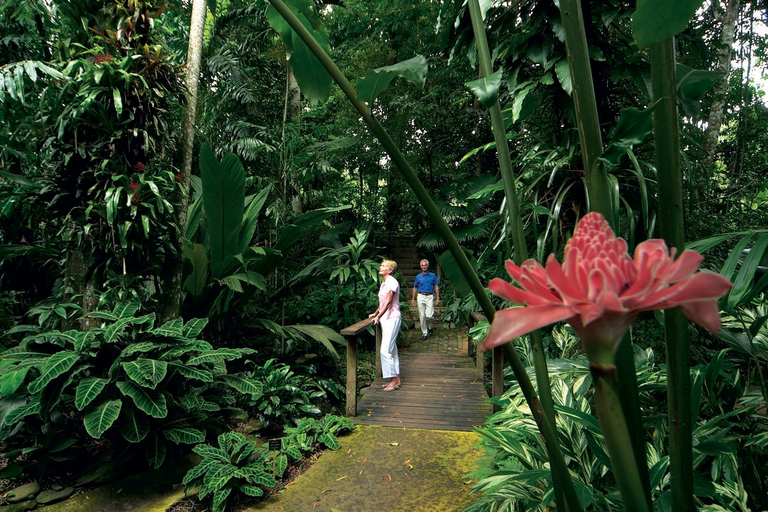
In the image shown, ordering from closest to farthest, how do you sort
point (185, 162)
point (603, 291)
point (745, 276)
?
point (603, 291) → point (745, 276) → point (185, 162)

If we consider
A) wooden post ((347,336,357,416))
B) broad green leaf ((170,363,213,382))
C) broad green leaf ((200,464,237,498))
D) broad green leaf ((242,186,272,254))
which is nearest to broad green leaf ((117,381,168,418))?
broad green leaf ((170,363,213,382))

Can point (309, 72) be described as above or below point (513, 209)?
above

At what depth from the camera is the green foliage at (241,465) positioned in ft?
9.62

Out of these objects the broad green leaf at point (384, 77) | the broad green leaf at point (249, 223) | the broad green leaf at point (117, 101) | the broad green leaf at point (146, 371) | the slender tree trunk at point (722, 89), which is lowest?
the broad green leaf at point (146, 371)

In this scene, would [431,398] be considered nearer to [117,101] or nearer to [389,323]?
[389,323]

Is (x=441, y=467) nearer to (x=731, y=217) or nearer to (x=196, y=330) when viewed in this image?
(x=196, y=330)

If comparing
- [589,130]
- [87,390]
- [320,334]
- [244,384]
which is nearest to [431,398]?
[320,334]

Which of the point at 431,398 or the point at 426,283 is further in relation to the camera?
the point at 426,283

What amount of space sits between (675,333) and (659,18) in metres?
0.27

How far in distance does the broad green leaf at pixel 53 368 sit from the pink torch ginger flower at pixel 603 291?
12.0 feet

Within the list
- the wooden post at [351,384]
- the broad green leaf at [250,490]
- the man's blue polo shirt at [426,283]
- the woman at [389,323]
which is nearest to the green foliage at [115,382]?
the broad green leaf at [250,490]

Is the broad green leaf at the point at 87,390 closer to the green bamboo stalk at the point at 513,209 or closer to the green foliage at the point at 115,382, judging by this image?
the green foliage at the point at 115,382

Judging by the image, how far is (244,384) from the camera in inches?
157

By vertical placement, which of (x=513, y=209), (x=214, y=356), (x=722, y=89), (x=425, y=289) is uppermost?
(x=722, y=89)
